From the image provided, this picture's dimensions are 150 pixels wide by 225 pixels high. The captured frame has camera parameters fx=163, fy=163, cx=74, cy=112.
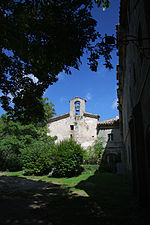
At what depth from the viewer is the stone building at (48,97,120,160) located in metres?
22.5

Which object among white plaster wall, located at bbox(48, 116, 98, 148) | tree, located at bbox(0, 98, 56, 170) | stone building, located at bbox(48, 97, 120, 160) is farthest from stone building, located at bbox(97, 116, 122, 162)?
tree, located at bbox(0, 98, 56, 170)

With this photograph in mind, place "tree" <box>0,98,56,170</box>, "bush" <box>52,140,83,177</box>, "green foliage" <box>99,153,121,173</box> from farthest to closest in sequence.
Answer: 1. "tree" <box>0,98,56,170</box>
2. "green foliage" <box>99,153,121,173</box>
3. "bush" <box>52,140,83,177</box>

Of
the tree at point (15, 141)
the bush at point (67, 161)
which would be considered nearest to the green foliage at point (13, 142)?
the tree at point (15, 141)

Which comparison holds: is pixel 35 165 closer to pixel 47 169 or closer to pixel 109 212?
pixel 47 169

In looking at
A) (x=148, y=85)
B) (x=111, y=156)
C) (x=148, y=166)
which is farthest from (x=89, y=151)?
(x=148, y=85)

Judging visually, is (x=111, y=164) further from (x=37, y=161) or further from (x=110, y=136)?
(x=37, y=161)

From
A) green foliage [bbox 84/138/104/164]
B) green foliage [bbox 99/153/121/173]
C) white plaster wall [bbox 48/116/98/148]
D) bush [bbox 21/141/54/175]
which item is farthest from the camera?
white plaster wall [bbox 48/116/98/148]

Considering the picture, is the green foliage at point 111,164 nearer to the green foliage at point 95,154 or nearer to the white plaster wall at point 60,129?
the green foliage at point 95,154

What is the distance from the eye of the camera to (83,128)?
25.3 meters

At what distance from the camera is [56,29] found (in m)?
3.84

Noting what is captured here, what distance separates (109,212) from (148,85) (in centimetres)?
360

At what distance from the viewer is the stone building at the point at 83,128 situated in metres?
22.5

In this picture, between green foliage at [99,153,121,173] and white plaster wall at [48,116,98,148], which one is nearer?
green foliage at [99,153,121,173]

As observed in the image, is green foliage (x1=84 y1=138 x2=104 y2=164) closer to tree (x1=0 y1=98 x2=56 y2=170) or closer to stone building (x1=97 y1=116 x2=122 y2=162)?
stone building (x1=97 y1=116 x2=122 y2=162)
